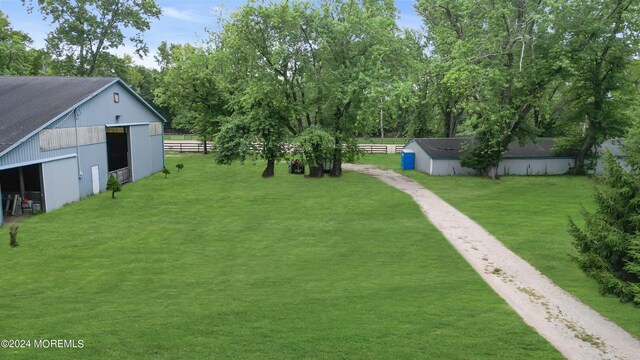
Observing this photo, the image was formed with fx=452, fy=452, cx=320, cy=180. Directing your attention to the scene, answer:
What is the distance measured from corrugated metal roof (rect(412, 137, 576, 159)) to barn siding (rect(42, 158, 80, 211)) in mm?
27899

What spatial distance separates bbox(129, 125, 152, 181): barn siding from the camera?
35.7 metres

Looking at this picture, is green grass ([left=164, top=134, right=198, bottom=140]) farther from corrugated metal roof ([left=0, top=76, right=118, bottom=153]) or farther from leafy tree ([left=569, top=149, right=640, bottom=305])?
leafy tree ([left=569, top=149, right=640, bottom=305])

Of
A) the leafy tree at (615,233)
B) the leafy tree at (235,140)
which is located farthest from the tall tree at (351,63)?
the leafy tree at (615,233)

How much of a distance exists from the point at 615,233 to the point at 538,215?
11.2 metres

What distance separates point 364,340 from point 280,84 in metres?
30.1

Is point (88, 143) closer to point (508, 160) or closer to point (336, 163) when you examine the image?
point (336, 163)

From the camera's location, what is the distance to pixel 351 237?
19734mm

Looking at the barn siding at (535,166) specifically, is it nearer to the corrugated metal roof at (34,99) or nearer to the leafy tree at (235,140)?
the leafy tree at (235,140)

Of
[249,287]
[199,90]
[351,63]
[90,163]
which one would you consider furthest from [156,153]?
[249,287]

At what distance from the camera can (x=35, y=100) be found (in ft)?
90.7

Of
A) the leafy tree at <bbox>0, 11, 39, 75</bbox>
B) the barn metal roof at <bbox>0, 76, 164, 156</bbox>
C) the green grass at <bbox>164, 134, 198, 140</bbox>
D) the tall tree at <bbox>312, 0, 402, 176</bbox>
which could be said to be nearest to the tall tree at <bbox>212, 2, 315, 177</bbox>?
the tall tree at <bbox>312, 0, 402, 176</bbox>

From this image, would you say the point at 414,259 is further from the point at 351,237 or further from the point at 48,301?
the point at 48,301

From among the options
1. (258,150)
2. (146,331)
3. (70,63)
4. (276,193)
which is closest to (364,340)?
(146,331)

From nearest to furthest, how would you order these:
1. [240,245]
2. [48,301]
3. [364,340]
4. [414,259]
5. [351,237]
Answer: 1. [364,340]
2. [48,301]
3. [414,259]
4. [240,245]
5. [351,237]
